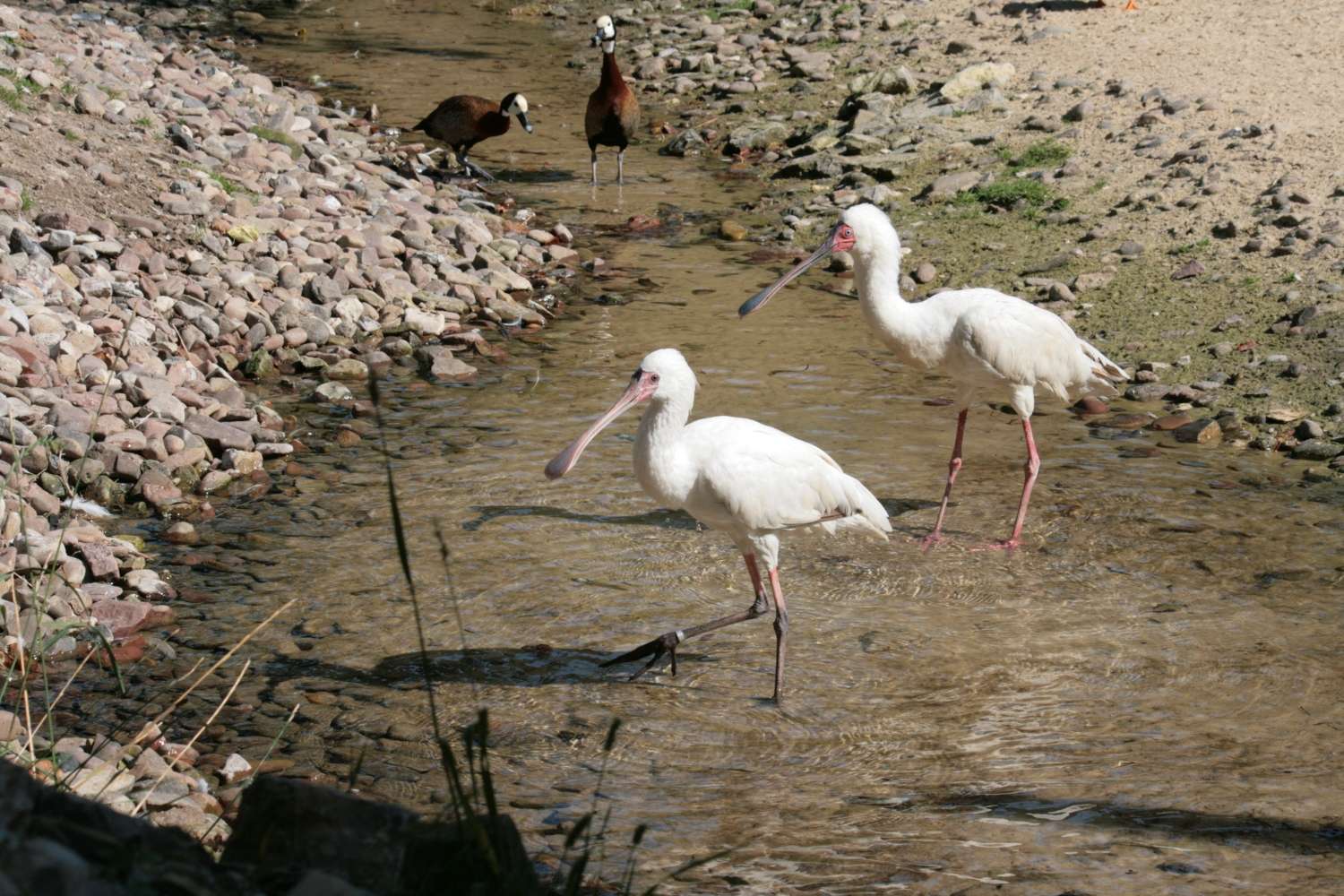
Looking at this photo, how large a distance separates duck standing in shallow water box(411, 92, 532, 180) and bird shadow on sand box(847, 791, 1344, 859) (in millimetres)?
9414

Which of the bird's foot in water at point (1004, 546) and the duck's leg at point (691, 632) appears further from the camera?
the bird's foot in water at point (1004, 546)

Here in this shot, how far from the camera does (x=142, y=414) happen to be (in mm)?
7359

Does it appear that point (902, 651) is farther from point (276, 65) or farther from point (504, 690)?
point (276, 65)

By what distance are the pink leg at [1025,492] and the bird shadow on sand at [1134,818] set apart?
2.36 metres

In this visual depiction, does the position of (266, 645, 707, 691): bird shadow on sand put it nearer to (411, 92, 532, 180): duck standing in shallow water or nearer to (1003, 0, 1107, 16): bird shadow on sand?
(411, 92, 532, 180): duck standing in shallow water

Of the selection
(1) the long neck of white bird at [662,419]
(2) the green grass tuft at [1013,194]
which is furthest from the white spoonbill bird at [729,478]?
(2) the green grass tuft at [1013,194]

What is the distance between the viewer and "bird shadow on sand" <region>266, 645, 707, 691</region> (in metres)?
5.54

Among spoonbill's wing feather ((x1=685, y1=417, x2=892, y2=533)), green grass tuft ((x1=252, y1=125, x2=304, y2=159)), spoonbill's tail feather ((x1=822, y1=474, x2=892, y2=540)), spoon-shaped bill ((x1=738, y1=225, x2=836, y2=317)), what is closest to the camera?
spoonbill's wing feather ((x1=685, y1=417, x2=892, y2=533))

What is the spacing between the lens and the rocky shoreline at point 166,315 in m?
5.19

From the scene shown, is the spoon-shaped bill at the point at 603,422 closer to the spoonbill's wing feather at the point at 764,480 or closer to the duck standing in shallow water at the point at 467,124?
the spoonbill's wing feather at the point at 764,480

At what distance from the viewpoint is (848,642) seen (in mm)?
5992

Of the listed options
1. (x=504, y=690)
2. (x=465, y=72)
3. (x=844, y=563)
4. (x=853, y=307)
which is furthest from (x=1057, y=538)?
(x=465, y=72)

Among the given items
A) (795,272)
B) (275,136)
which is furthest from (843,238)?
(275,136)

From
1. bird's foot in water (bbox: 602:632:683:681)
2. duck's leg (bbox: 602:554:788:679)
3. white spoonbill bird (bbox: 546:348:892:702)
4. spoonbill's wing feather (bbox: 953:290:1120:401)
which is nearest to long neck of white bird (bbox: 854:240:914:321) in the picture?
spoonbill's wing feather (bbox: 953:290:1120:401)
